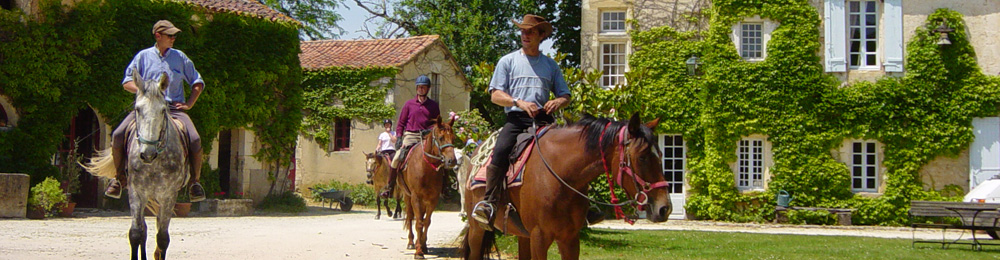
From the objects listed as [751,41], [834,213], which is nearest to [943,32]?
[751,41]

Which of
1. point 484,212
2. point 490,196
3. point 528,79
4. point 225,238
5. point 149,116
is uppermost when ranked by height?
point 528,79

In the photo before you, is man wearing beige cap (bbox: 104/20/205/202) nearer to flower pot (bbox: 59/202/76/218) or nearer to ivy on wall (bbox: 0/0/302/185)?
ivy on wall (bbox: 0/0/302/185)

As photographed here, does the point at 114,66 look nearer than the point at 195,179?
No

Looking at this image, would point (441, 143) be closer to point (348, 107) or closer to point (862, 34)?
point (862, 34)

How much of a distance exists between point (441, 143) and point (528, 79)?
13.2 ft

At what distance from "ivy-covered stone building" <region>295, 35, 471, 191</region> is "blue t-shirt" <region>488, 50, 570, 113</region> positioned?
871 inches

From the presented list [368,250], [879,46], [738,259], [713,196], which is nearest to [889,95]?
[879,46]

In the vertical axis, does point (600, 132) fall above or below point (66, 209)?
above

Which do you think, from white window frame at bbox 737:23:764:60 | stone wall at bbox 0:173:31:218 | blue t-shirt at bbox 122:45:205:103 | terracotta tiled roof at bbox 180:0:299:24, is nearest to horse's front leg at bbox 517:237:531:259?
blue t-shirt at bbox 122:45:205:103

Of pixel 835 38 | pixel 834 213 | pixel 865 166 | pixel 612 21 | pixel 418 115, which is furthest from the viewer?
pixel 612 21

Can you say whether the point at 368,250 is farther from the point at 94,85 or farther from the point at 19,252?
the point at 94,85

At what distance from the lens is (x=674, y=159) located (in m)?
24.2

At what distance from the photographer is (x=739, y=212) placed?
2339 cm

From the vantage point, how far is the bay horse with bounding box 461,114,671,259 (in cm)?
579
